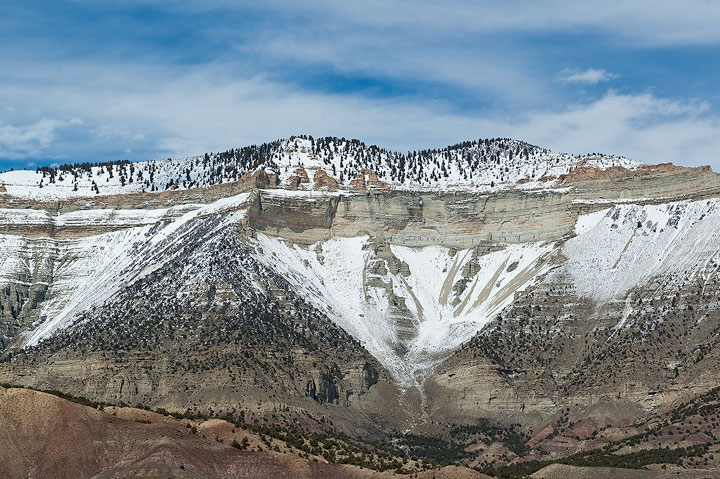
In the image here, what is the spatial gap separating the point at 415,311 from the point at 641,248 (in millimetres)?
32160

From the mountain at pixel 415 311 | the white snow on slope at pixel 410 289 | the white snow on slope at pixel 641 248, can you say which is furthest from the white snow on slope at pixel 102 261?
the white snow on slope at pixel 641 248

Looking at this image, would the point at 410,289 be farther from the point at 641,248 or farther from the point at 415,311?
the point at 641,248

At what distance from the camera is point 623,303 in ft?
516

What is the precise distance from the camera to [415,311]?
573 ft

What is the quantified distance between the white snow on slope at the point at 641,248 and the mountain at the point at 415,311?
32 centimetres

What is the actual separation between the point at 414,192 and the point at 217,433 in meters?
122

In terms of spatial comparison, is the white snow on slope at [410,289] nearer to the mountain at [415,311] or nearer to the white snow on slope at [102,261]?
the mountain at [415,311]

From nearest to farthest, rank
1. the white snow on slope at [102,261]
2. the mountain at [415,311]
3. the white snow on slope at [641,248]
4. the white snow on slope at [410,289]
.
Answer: the mountain at [415,311] < the white snow on slope at [641,248] < the white snow on slope at [410,289] < the white snow on slope at [102,261]

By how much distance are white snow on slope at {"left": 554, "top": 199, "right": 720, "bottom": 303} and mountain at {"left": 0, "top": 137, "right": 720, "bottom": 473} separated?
32 centimetres

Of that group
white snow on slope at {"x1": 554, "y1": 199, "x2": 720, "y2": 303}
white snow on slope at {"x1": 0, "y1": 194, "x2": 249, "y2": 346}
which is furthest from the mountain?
white snow on slope at {"x1": 0, "y1": 194, "x2": 249, "y2": 346}

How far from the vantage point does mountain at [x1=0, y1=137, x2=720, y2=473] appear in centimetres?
13975

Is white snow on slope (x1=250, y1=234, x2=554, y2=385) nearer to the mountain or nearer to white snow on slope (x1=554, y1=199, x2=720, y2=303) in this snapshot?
the mountain

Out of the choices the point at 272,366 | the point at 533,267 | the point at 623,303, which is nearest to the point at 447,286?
the point at 533,267

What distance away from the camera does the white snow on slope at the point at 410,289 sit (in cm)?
16388
